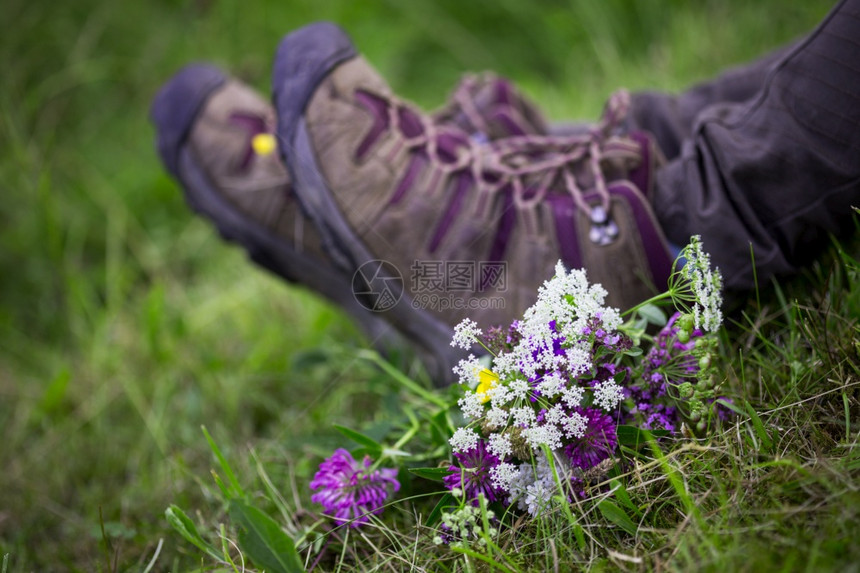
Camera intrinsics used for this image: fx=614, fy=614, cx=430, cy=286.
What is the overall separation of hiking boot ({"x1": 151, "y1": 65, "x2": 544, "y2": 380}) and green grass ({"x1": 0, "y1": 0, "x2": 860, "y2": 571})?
21cm

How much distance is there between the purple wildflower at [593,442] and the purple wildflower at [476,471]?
10cm

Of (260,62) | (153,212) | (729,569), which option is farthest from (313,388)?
(260,62)

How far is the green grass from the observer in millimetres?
776

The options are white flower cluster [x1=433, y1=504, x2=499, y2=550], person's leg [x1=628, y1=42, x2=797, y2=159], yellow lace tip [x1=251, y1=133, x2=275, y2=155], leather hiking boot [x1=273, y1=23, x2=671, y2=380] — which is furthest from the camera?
yellow lace tip [x1=251, y1=133, x2=275, y2=155]

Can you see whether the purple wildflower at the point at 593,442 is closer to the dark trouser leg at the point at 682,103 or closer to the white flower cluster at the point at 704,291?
the white flower cluster at the point at 704,291

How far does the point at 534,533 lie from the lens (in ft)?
2.68

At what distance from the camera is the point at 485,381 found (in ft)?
2.63

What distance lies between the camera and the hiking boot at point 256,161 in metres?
1.35

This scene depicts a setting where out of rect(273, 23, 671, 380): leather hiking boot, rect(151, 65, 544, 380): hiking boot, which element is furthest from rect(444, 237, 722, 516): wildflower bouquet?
rect(151, 65, 544, 380): hiking boot

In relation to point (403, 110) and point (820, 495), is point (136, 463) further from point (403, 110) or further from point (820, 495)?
point (820, 495)

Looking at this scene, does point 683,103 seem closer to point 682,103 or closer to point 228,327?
point 682,103

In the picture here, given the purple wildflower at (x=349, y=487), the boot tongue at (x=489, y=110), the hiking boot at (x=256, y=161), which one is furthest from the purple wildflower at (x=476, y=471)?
the boot tongue at (x=489, y=110)

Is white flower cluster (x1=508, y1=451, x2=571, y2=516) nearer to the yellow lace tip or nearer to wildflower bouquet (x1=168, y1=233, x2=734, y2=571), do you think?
wildflower bouquet (x1=168, y1=233, x2=734, y2=571)

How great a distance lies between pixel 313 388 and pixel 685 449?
0.89m
